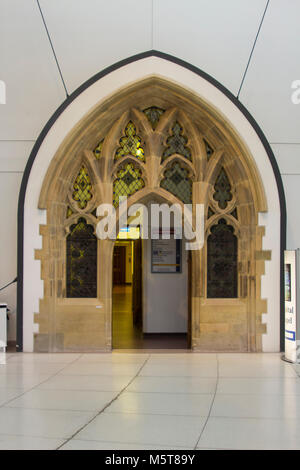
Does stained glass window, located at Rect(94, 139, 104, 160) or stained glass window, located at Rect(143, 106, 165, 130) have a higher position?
stained glass window, located at Rect(143, 106, 165, 130)

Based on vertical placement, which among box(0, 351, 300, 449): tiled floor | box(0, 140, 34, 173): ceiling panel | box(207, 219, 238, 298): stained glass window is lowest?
box(0, 351, 300, 449): tiled floor

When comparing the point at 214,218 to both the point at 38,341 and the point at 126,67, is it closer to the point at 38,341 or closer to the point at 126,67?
the point at 126,67

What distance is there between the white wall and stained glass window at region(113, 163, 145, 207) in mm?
2033

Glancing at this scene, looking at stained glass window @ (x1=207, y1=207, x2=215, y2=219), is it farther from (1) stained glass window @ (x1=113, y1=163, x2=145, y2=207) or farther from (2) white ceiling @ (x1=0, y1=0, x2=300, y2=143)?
(2) white ceiling @ (x1=0, y1=0, x2=300, y2=143)

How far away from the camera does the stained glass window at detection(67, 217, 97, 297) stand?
7020mm

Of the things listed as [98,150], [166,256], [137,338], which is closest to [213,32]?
[98,150]

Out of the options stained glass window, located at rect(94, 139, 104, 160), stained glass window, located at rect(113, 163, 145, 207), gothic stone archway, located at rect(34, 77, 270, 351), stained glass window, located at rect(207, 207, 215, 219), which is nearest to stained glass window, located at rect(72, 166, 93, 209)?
gothic stone archway, located at rect(34, 77, 270, 351)

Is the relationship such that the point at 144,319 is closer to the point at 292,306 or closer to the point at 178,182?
the point at 178,182

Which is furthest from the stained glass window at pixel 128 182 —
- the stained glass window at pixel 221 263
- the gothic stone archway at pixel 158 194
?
the stained glass window at pixel 221 263

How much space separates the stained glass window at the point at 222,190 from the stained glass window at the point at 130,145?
48.2 inches

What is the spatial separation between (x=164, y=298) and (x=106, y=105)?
12.9 feet
